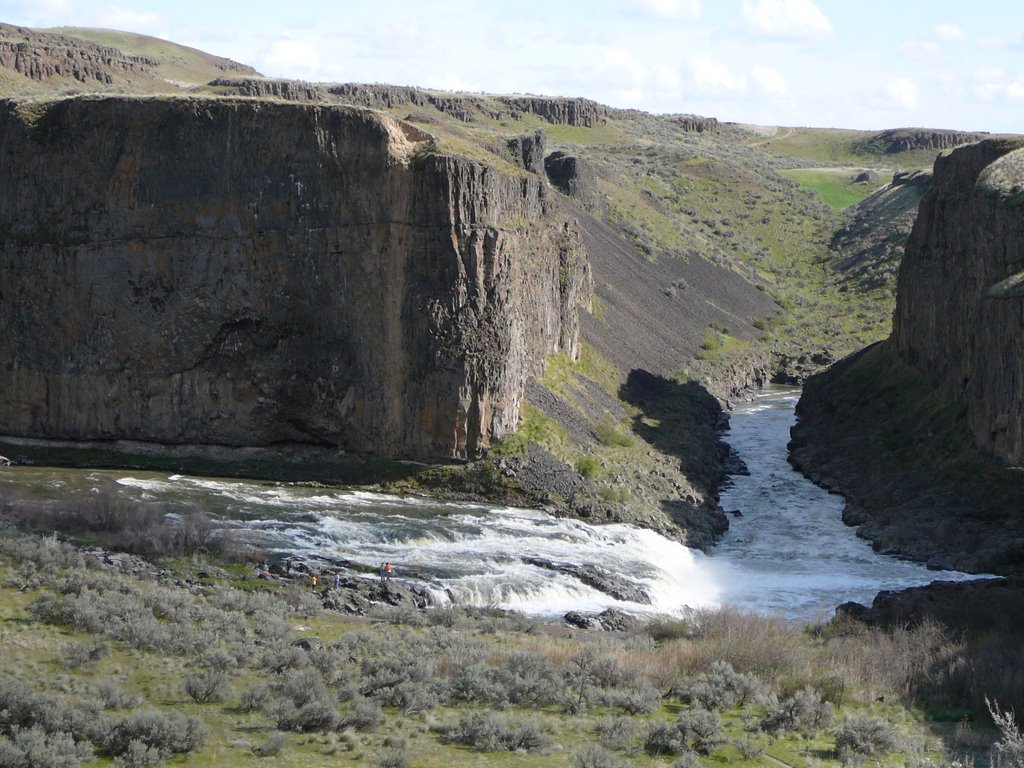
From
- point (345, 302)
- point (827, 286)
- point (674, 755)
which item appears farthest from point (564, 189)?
point (674, 755)

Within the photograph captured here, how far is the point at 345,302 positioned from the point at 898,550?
2122 cm

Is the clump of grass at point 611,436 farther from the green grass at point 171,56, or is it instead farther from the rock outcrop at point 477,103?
the green grass at point 171,56

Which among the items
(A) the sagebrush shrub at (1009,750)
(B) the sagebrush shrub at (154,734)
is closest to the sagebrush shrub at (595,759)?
(A) the sagebrush shrub at (1009,750)

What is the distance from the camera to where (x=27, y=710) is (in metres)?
21.0

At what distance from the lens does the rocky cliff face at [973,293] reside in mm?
45281

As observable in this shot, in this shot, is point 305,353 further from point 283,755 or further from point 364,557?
point 283,755

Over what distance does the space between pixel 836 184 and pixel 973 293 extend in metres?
116

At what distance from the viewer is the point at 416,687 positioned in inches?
941

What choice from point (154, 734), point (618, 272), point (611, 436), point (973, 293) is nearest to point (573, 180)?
point (618, 272)

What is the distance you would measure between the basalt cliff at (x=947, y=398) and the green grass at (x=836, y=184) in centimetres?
8905

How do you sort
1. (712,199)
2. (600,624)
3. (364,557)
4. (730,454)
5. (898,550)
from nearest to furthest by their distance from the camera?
(600,624)
(364,557)
(898,550)
(730,454)
(712,199)

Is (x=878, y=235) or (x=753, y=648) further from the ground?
(x=878, y=235)

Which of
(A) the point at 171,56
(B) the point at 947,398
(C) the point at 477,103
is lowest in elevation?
(B) the point at 947,398

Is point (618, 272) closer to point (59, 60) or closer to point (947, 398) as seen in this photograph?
point (947, 398)
